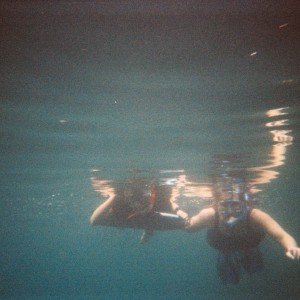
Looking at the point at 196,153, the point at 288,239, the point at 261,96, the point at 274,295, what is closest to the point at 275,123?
the point at 261,96

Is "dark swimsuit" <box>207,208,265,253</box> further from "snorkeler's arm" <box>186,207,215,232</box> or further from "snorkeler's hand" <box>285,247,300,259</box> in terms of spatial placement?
"snorkeler's hand" <box>285,247,300,259</box>

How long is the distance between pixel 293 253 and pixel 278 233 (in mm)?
960

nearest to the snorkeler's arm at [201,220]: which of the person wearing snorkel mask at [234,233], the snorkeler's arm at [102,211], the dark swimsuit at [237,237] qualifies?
the person wearing snorkel mask at [234,233]

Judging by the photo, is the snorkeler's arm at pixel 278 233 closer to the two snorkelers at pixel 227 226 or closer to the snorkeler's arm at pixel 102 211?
the two snorkelers at pixel 227 226

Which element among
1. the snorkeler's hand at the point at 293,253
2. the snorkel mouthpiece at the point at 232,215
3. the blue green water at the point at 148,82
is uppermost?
the blue green water at the point at 148,82

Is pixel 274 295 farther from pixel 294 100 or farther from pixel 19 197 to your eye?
pixel 294 100

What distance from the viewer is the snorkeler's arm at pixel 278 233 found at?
6.70 m

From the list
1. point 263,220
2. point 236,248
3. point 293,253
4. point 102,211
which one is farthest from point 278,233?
point 102,211

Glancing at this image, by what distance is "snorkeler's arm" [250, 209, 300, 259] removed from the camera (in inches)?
264

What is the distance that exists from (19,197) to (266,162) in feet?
87.1

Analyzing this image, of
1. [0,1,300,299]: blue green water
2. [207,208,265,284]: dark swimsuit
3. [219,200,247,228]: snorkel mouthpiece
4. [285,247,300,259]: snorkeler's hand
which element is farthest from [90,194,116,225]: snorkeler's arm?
[285,247,300,259]: snorkeler's hand

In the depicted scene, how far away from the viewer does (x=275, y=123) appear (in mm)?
11695

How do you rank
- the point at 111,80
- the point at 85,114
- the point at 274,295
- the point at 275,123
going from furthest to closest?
the point at 274,295 < the point at 275,123 < the point at 85,114 < the point at 111,80

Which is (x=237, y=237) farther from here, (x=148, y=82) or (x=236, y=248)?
(x=148, y=82)
